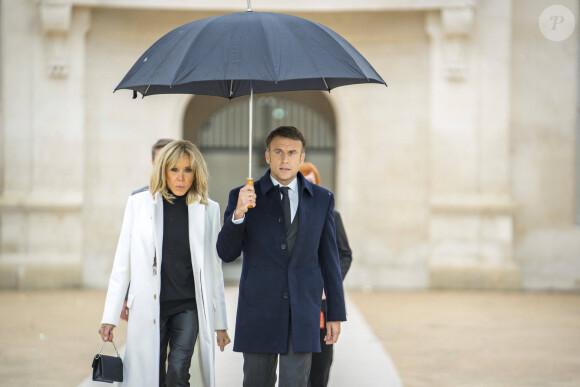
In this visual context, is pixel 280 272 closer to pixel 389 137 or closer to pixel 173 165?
pixel 173 165

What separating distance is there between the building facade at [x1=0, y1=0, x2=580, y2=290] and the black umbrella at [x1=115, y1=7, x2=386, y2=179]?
8.68 meters

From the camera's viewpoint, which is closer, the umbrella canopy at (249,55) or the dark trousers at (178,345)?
the umbrella canopy at (249,55)

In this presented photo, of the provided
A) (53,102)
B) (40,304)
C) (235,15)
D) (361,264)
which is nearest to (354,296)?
(361,264)

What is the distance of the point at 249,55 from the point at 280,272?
3.38 ft

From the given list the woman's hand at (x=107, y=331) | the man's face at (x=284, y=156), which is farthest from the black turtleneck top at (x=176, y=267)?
the man's face at (x=284, y=156)

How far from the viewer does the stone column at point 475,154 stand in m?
12.6

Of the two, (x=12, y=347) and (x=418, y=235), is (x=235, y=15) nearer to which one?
(x=12, y=347)

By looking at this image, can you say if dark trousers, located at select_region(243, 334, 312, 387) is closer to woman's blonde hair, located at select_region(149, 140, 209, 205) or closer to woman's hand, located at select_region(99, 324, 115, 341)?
woman's hand, located at select_region(99, 324, 115, 341)

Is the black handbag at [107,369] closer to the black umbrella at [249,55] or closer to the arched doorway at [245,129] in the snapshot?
the black umbrella at [249,55]

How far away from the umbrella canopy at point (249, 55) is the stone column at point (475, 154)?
8.83 m

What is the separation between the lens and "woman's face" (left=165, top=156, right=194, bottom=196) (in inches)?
167

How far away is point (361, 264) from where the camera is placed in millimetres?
13125

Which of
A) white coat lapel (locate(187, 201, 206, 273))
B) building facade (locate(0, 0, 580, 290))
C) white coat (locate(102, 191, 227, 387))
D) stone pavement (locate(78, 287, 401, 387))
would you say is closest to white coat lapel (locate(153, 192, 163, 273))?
white coat (locate(102, 191, 227, 387))

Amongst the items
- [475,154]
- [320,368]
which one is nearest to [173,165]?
[320,368]
